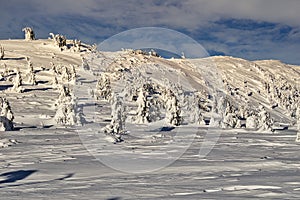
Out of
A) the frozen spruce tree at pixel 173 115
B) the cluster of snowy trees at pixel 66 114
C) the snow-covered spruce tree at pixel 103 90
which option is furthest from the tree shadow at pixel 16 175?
the snow-covered spruce tree at pixel 103 90

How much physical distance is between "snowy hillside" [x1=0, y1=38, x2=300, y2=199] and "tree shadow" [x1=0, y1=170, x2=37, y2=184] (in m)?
0.06

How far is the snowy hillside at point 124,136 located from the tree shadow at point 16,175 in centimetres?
6

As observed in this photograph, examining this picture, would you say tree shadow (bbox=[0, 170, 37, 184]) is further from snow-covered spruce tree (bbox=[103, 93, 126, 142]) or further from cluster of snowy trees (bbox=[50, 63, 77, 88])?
cluster of snowy trees (bbox=[50, 63, 77, 88])

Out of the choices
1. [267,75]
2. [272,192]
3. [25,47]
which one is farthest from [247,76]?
[272,192]

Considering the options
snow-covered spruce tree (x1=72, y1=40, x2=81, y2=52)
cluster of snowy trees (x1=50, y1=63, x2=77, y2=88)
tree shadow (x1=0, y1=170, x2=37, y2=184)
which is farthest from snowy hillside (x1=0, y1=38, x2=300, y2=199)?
snow-covered spruce tree (x1=72, y1=40, x2=81, y2=52)

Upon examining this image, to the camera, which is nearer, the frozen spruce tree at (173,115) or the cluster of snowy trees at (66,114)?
the cluster of snowy trees at (66,114)

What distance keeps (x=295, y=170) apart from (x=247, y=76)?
122 m

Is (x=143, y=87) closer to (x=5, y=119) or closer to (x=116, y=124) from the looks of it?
(x=116, y=124)

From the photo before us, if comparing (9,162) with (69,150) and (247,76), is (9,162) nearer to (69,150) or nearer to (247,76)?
(69,150)

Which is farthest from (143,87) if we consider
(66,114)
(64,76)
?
(66,114)

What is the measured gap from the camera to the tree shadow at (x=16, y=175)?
11.3m

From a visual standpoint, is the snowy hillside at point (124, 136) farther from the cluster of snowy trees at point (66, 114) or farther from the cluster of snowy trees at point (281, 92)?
the cluster of snowy trees at point (281, 92)

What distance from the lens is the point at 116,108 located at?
34125 mm

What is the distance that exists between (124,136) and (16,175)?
17772 millimetres
